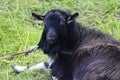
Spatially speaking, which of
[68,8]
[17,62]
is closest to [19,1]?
[68,8]

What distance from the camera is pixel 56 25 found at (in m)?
5.46

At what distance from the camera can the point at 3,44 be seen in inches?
271

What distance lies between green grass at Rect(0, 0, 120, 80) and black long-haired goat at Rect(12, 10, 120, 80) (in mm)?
463

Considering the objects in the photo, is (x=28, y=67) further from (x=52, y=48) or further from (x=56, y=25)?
(x=56, y=25)

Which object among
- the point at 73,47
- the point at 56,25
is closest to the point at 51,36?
the point at 56,25

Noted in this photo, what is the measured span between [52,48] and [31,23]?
214 centimetres

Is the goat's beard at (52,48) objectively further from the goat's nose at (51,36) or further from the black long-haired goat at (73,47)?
the goat's nose at (51,36)

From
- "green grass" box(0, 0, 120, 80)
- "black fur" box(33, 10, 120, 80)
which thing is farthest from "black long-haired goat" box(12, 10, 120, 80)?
"green grass" box(0, 0, 120, 80)

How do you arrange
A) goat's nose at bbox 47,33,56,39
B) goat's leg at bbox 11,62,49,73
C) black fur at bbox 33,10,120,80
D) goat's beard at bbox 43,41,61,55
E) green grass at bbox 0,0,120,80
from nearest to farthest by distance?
black fur at bbox 33,10,120,80 → goat's nose at bbox 47,33,56,39 → goat's beard at bbox 43,41,61,55 → goat's leg at bbox 11,62,49,73 → green grass at bbox 0,0,120,80

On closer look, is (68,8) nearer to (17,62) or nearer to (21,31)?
(21,31)

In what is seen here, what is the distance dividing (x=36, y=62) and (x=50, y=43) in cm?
92

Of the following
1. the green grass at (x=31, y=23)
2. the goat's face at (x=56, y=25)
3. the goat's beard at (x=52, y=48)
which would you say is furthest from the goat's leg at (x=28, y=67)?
the goat's face at (x=56, y=25)

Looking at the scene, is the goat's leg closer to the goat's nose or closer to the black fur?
the black fur

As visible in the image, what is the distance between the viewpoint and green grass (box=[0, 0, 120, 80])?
6375 mm
